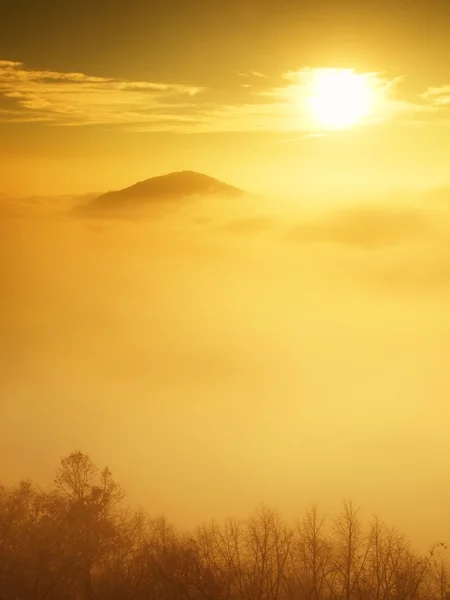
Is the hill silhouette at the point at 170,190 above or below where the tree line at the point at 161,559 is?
above

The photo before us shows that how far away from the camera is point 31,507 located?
1190 cm

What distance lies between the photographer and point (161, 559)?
11195mm

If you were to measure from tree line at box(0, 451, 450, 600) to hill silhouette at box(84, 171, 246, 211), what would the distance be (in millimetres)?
36375

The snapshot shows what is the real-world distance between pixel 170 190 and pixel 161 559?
128ft

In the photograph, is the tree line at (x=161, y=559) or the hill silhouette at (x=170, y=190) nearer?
the tree line at (x=161, y=559)

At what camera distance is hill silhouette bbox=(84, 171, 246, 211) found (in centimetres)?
4797

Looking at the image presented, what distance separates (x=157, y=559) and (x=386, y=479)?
9704mm

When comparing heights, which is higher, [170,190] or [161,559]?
[170,190]

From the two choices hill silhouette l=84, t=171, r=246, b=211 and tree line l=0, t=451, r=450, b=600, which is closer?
tree line l=0, t=451, r=450, b=600

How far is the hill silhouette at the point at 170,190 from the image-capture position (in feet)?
157

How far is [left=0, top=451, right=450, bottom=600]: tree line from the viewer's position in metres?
10.7

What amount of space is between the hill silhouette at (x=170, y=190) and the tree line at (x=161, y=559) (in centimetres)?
3637

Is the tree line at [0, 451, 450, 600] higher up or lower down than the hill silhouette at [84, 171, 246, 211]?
lower down

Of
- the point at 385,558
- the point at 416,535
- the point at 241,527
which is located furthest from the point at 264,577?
the point at 416,535
